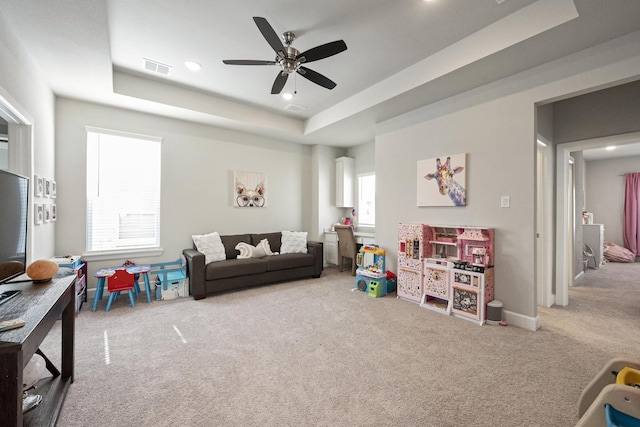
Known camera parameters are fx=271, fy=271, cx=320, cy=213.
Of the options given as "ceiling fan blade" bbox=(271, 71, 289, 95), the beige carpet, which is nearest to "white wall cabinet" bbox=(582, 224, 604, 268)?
the beige carpet

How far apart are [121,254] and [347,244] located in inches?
143

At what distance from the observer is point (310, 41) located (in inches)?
110

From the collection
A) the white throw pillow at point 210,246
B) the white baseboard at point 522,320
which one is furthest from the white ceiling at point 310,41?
the white baseboard at point 522,320

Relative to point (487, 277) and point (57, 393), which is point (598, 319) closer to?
point (487, 277)

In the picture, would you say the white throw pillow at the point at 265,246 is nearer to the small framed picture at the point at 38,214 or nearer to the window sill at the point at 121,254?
the window sill at the point at 121,254

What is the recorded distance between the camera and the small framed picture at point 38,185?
2.79 m

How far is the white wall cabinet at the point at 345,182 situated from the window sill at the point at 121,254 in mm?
3554

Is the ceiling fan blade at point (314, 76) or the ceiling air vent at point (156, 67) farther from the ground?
the ceiling air vent at point (156, 67)

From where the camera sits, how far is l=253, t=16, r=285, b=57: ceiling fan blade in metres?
A: 2.07

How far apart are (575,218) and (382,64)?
4.16 metres

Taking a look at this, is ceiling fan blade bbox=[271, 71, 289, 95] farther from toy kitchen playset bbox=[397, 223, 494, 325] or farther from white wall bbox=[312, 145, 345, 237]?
white wall bbox=[312, 145, 345, 237]

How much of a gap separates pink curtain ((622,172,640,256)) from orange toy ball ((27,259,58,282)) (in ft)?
35.9

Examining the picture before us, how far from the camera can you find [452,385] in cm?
188

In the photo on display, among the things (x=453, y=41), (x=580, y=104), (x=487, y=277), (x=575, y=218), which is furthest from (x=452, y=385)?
(x=575, y=218)
